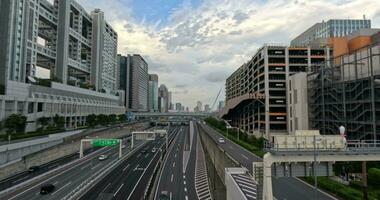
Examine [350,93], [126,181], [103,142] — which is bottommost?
[126,181]

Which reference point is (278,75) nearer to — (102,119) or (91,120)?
(91,120)

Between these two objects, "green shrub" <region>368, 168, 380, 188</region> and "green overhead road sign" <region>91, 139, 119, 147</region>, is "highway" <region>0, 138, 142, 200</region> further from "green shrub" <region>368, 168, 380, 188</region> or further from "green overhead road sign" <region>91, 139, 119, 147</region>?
"green shrub" <region>368, 168, 380, 188</region>

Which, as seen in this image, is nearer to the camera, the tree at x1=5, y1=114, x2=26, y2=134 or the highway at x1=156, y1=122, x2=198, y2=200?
the highway at x1=156, y1=122, x2=198, y2=200

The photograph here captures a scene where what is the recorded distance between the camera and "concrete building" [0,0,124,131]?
9250 centimetres

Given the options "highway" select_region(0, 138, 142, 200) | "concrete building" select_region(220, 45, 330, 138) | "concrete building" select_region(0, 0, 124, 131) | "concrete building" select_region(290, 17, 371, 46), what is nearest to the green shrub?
"highway" select_region(0, 138, 142, 200)

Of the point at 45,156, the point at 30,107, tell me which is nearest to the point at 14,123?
the point at 45,156

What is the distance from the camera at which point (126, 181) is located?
56.7 metres

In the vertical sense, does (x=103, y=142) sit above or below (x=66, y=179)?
above

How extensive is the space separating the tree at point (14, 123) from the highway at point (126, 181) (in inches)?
1151

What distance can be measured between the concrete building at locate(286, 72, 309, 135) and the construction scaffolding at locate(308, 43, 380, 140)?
3189 mm

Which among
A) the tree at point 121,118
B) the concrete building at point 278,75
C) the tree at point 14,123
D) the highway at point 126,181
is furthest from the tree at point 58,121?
the tree at point 121,118

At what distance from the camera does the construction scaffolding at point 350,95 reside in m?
58.1

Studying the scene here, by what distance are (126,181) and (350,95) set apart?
52133 mm

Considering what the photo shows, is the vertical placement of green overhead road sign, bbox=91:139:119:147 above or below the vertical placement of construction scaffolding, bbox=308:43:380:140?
below
